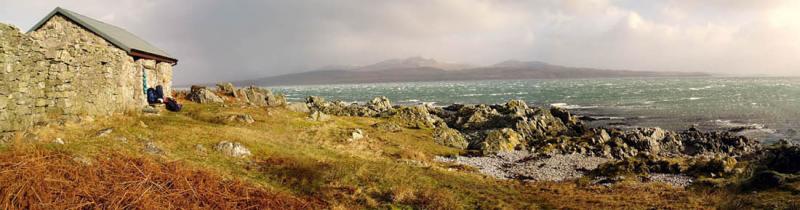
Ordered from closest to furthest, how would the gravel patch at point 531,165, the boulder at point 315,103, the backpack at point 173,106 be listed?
the gravel patch at point 531,165 < the backpack at point 173,106 < the boulder at point 315,103

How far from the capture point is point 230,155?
66.7 feet

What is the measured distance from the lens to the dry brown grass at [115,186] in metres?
9.95

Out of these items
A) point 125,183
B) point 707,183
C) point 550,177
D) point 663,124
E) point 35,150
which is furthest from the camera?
point 663,124

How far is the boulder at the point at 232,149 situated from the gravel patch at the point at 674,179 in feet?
76.3

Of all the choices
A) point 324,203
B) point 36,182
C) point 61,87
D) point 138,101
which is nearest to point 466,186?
point 324,203

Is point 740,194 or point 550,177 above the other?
point 740,194

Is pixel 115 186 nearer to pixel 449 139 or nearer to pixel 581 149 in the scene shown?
pixel 449 139

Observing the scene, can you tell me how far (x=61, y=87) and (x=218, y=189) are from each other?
1386cm

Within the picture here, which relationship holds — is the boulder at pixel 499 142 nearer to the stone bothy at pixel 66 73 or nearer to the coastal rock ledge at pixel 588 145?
the coastal rock ledge at pixel 588 145

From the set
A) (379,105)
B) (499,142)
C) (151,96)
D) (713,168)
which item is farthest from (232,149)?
(379,105)

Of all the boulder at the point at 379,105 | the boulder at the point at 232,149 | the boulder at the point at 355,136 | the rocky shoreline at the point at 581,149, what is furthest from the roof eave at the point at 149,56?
the boulder at the point at 379,105

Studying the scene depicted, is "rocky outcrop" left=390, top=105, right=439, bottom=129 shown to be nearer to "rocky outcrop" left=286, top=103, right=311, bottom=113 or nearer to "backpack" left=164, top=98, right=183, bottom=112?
"rocky outcrop" left=286, top=103, right=311, bottom=113

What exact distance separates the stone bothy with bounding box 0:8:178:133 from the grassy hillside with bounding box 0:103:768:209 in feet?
4.04

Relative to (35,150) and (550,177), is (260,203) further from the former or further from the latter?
(550,177)
